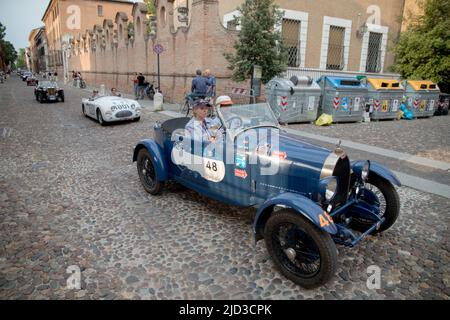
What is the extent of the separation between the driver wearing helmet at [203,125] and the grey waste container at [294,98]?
793 centimetres

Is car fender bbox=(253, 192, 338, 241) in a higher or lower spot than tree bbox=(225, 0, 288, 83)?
lower

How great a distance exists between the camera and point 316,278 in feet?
9.21

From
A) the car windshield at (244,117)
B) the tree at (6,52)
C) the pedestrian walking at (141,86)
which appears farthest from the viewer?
the tree at (6,52)

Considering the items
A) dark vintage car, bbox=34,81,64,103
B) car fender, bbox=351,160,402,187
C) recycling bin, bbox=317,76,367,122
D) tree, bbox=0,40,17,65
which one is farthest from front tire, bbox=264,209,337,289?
tree, bbox=0,40,17,65

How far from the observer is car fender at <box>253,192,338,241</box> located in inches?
105

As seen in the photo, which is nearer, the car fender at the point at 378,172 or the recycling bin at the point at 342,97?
the car fender at the point at 378,172

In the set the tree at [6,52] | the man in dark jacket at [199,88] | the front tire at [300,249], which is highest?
the tree at [6,52]

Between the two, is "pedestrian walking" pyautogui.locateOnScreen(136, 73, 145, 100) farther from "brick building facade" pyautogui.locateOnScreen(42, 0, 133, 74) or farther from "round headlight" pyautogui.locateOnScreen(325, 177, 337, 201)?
"brick building facade" pyautogui.locateOnScreen(42, 0, 133, 74)

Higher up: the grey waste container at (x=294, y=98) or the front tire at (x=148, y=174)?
the grey waste container at (x=294, y=98)

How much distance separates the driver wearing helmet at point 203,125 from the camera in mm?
4031

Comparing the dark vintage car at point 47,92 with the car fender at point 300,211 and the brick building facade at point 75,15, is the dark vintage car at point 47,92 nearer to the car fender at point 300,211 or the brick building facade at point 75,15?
the car fender at point 300,211

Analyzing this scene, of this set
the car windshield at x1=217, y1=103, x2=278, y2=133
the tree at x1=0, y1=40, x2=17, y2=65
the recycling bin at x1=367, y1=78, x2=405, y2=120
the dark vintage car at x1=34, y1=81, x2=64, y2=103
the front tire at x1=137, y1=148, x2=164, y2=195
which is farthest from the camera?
the tree at x1=0, y1=40, x2=17, y2=65

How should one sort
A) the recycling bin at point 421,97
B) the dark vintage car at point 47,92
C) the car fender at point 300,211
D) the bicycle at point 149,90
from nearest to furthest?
the car fender at point 300,211 < the recycling bin at point 421,97 < the dark vintage car at point 47,92 < the bicycle at point 149,90

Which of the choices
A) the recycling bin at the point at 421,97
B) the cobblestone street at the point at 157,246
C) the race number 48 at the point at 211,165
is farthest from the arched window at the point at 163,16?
the race number 48 at the point at 211,165
